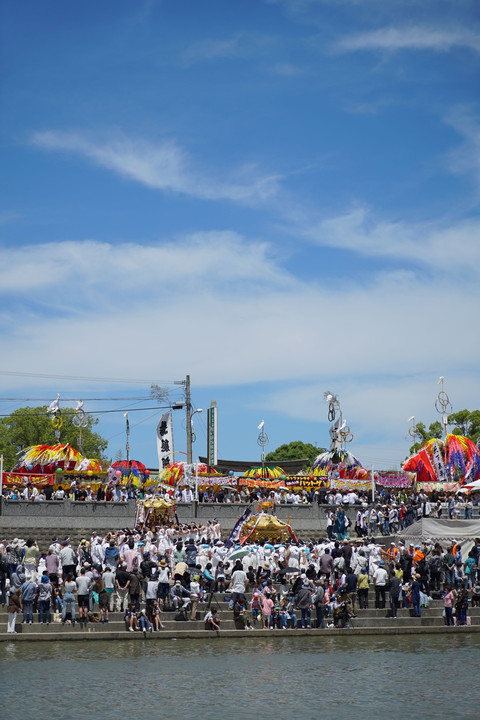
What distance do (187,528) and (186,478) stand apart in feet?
40.5

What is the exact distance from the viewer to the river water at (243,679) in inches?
609

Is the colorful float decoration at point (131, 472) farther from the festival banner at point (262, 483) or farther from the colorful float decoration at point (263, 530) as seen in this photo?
the colorful float decoration at point (263, 530)

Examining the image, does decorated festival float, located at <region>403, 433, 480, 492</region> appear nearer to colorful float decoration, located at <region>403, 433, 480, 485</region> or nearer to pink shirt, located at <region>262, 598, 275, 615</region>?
colorful float decoration, located at <region>403, 433, 480, 485</region>

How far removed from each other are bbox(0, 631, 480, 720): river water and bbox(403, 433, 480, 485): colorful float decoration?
32.9m

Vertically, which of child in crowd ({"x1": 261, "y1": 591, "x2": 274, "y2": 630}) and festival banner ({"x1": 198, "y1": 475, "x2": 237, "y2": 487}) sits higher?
festival banner ({"x1": 198, "y1": 475, "x2": 237, "y2": 487})

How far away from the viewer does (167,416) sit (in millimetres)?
53469

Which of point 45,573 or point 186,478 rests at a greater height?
point 186,478

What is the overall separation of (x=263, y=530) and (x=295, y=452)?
74.8m

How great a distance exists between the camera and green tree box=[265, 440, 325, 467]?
346ft

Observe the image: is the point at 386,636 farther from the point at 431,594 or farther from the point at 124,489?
the point at 124,489

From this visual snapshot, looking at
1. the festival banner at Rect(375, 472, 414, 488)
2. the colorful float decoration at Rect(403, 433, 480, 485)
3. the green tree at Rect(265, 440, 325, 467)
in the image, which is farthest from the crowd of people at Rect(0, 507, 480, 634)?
the green tree at Rect(265, 440, 325, 467)

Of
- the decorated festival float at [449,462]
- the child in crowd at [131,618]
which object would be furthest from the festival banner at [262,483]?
the child in crowd at [131,618]

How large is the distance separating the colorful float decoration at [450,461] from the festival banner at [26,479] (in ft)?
79.8

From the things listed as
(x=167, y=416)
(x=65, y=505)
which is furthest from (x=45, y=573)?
(x=167, y=416)
